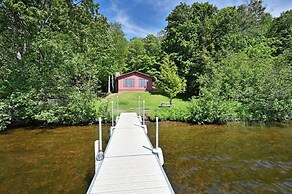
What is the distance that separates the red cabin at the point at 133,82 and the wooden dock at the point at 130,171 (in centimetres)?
2182

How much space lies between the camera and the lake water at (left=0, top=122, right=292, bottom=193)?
6.37 meters

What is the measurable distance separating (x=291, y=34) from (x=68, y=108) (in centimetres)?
3198

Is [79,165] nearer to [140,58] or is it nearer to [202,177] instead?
[202,177]

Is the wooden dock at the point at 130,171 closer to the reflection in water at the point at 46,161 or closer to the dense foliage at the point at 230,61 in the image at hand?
the reflection in water at the point at 46,161

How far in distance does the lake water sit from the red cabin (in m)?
17.0

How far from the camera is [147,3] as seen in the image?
22953 mm

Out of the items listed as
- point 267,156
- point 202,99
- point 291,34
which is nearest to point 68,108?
point 202,99

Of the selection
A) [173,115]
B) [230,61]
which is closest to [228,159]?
[173,115]

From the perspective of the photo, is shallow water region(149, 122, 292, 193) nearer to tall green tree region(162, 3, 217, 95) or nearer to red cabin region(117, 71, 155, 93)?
tall green tree region(162, 3, 217, 95)

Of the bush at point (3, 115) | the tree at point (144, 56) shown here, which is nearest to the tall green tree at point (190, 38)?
the tree at point (144, 56)

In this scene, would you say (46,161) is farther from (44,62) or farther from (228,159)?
(44,62)

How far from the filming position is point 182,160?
27.2ft

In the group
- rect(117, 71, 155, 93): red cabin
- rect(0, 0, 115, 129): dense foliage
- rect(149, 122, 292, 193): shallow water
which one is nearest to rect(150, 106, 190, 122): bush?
rect(149, 122, 292, 193): shallow water

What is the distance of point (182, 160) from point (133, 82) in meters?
22.2
